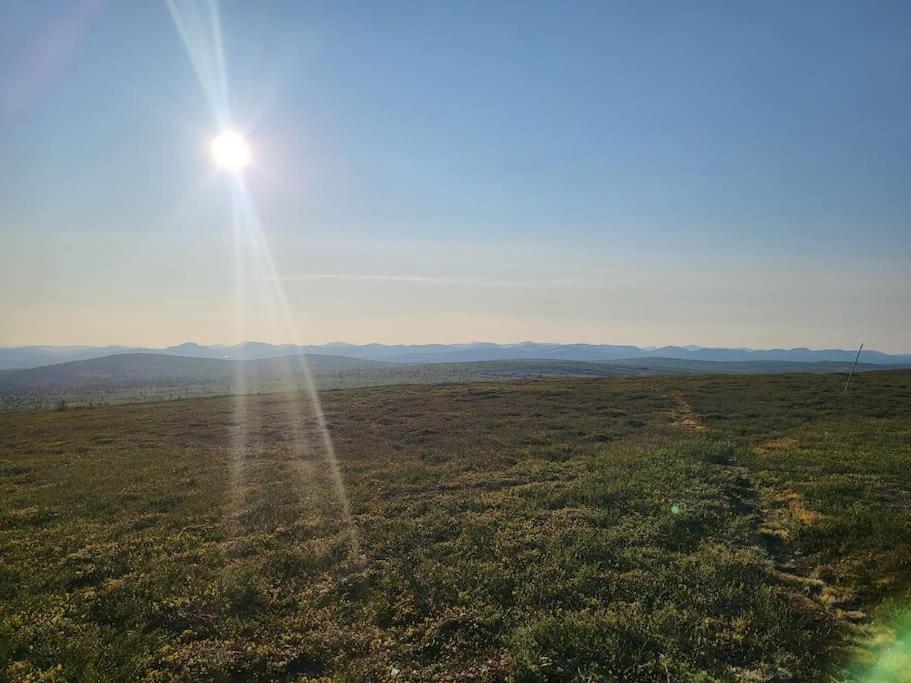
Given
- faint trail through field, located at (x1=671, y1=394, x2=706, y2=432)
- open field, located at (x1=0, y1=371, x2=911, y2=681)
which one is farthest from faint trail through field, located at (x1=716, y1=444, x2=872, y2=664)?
faint trail through field, located at (x1=671, y1=394, x2=706, y2=432)

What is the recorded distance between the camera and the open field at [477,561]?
10.8 metres

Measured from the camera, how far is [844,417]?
37.8 meters

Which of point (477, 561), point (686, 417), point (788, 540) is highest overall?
point (686, 417)

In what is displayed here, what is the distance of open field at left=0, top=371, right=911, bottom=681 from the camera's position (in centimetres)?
1084

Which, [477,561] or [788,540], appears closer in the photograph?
[477,561]

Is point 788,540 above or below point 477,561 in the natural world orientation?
above

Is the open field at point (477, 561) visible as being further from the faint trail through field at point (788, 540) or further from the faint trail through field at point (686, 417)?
the faint trail through field at point (686, 417)

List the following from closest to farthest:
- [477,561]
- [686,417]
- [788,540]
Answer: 1. [477,561]
2. [788,540]
3. [686,417]

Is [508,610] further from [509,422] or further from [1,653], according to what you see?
[509,422]

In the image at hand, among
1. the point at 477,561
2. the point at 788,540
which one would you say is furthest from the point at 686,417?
the point at 477,561

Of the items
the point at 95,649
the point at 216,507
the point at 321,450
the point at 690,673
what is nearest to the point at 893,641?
the point at 690,673

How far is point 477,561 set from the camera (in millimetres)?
15531

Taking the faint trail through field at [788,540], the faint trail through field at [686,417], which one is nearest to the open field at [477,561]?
the faint trail through field at [788,540]

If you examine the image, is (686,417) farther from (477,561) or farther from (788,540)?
(477,561)
